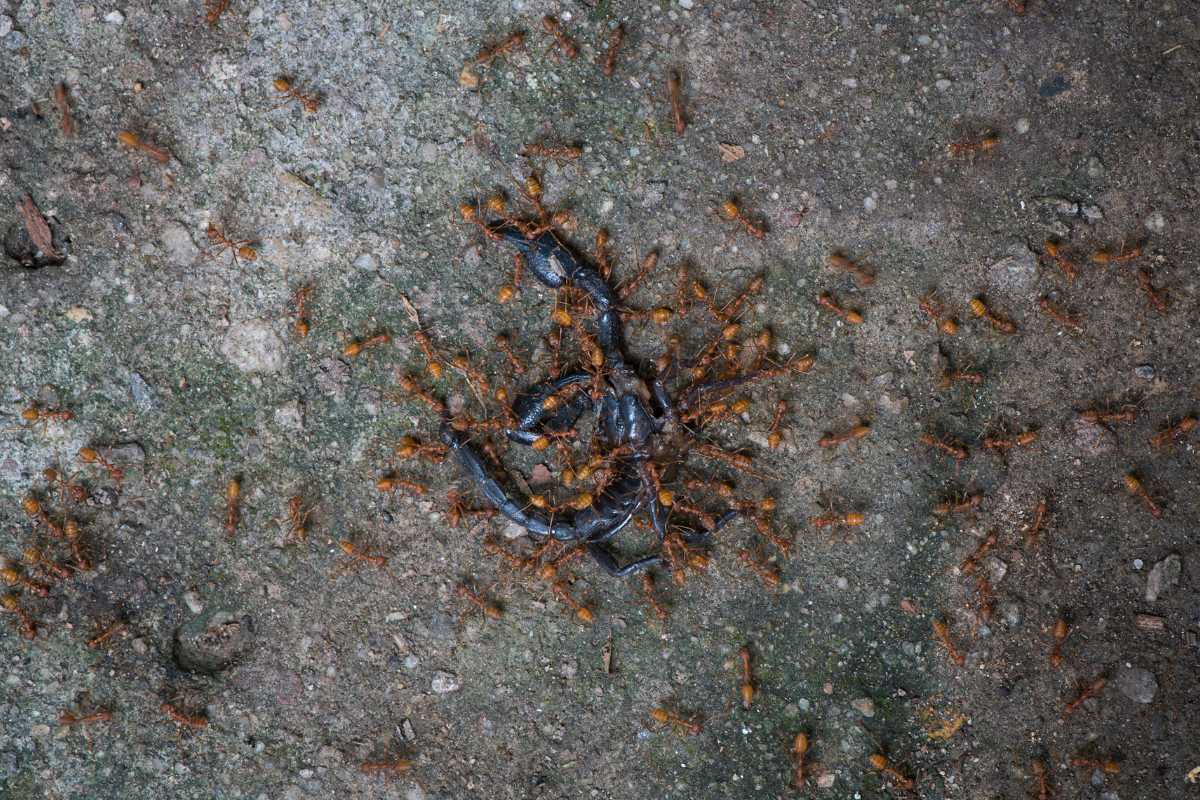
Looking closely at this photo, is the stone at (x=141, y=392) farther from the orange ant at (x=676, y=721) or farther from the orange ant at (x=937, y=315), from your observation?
the orange ant at (x=937, y=315)

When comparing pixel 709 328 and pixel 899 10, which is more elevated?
pixel 899 10

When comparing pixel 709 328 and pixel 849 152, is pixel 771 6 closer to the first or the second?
pixel 849 152

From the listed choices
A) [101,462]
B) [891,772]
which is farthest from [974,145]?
[101,462]

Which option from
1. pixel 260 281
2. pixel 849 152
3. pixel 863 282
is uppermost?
pixel 849 152

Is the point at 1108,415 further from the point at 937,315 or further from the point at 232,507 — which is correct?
the point at 232,507

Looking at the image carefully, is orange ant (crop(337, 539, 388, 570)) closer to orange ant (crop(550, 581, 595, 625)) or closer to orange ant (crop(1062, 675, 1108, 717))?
orange ant (crop(550, 581, 595, 625))

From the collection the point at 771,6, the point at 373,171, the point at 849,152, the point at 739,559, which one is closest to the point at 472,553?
the point at 739,559
